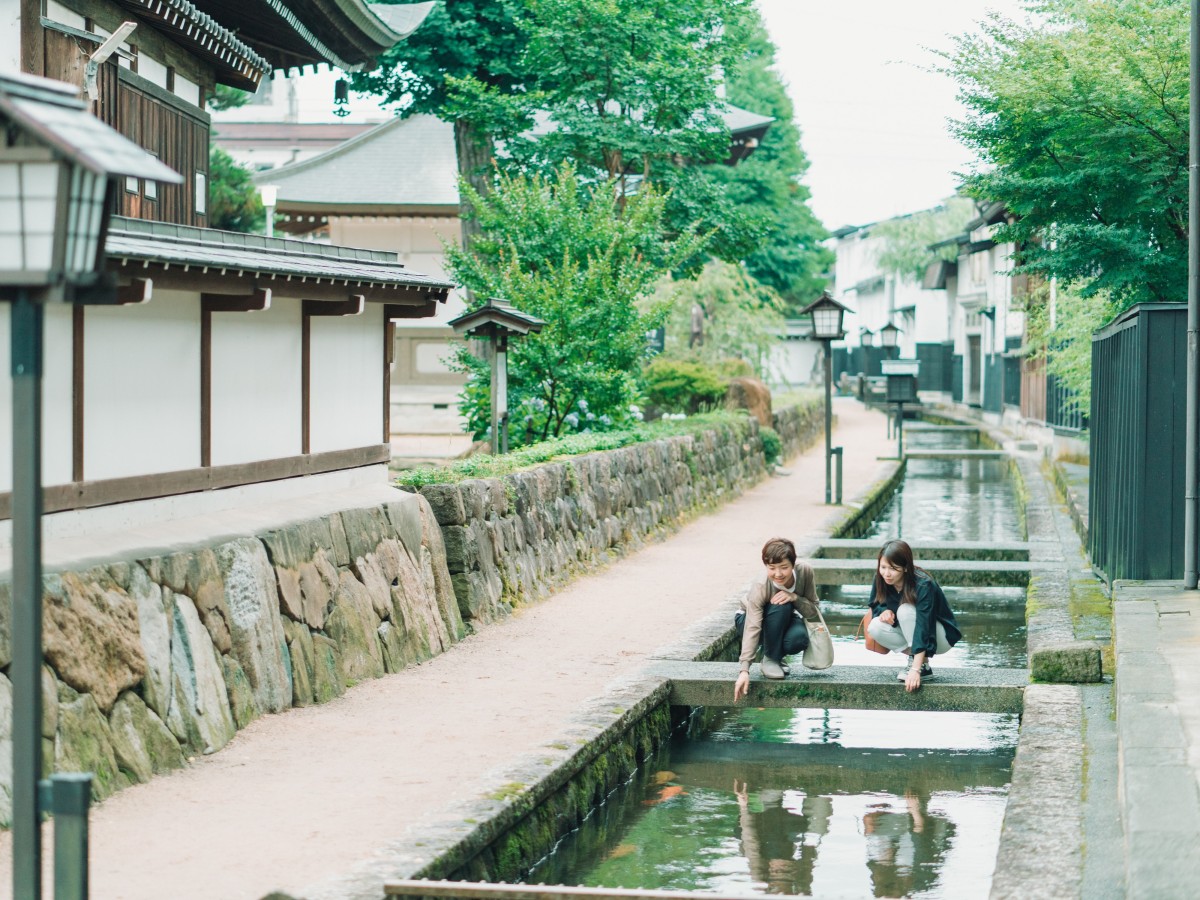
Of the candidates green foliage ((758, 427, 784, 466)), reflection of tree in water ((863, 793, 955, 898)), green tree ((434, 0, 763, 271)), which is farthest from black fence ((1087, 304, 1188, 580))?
green foliage ((758, 427, 784, 466))

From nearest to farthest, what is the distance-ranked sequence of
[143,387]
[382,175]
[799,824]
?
[799,824] → [143,387] → [382,175]

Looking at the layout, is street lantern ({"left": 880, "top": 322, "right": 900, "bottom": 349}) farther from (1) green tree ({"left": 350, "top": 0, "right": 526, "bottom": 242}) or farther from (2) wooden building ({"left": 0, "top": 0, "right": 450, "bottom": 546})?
(2) wooden building ({"left": 0, "top": 0, "right": 450, "bottom": 546})

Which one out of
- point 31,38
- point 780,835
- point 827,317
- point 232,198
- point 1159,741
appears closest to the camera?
point 1159,741

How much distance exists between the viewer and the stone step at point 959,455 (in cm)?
3259

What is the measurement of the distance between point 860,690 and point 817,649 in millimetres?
367

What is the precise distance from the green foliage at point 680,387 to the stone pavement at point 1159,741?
18383 millimetres

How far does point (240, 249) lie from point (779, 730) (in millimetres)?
4838

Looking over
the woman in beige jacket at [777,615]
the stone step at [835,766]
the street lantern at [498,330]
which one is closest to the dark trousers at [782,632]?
the woman in beige jacket at [777,615]

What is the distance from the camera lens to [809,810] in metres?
7.84

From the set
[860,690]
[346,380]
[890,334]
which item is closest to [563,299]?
[346,380]

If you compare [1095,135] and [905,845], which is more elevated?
[1095,135]

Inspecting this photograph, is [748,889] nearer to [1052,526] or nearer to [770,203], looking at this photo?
[1052,526]

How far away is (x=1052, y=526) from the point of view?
17.8 m

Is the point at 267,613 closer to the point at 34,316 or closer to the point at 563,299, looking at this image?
the point at 34,316
